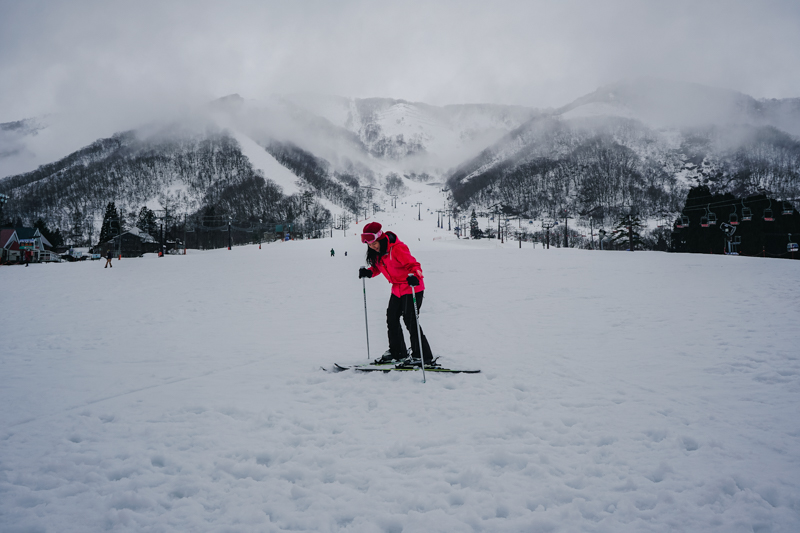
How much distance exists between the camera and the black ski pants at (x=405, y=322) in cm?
615

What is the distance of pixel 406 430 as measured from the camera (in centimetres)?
402

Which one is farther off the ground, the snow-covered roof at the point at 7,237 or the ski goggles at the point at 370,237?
the snow-covered roof at the point at 7,237

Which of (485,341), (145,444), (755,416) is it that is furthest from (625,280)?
(145,444)

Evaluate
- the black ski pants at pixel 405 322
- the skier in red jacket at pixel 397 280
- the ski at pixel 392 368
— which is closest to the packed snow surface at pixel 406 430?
the ski at pixel 392 368

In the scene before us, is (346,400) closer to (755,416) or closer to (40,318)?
(755,416)

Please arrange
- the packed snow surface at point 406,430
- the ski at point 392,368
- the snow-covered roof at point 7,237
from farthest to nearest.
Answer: the snow-covered roof at point 7,237 → the ski at point 392,368 → the packed snow surface at point 406,430

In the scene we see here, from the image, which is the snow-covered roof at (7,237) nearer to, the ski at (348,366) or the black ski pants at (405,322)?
the ski at (348,366)

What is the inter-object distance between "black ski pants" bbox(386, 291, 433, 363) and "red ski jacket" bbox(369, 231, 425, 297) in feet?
0.47

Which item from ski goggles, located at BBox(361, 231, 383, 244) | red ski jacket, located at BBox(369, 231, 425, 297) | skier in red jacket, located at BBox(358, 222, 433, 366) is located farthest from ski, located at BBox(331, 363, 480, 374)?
ski goggles, located at BBox(361, 231, 383, 244)

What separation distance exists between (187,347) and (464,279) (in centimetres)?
1488

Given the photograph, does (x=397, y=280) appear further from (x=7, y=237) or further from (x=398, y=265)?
(x=7, y=237)

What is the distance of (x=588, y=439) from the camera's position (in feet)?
12.3

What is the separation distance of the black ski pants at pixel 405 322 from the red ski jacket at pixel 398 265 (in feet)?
0.47

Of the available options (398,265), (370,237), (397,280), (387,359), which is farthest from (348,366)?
Result: (370,237)
